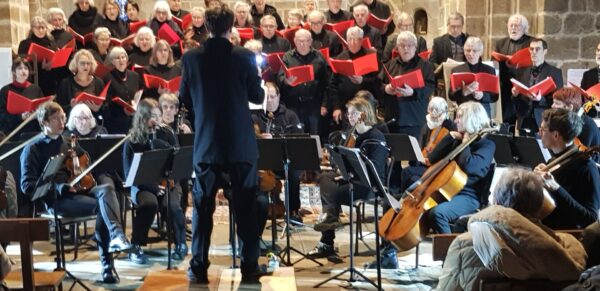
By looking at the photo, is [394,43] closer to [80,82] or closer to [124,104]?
[124,104]

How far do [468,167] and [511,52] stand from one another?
2775 millimetres

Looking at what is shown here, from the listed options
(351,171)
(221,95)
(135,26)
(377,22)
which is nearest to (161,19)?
(135,26)

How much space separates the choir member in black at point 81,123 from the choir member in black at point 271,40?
2.50 m

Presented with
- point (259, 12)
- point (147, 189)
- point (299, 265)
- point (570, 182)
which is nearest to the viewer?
point (570, 182)

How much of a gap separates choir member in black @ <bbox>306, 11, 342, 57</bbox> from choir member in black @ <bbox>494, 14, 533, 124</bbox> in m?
1.77

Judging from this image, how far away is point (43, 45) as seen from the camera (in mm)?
8297

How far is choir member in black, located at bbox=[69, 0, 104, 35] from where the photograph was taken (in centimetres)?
909

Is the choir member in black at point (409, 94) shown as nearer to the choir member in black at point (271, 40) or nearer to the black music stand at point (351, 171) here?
the choir member in black at point (271, 40)

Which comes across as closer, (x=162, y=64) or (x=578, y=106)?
(x=578, y=106)

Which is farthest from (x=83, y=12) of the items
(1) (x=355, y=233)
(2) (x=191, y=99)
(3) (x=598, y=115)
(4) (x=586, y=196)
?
(4) (x=586, y=196)

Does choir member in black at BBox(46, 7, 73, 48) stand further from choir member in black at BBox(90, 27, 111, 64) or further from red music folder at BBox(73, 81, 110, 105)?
red music folder at BBox(73, 81, 110, 105)

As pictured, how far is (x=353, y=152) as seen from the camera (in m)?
5.04

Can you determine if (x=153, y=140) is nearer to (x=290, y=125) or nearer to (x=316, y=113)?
(x=290, y=125)

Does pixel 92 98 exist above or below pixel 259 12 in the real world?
below
